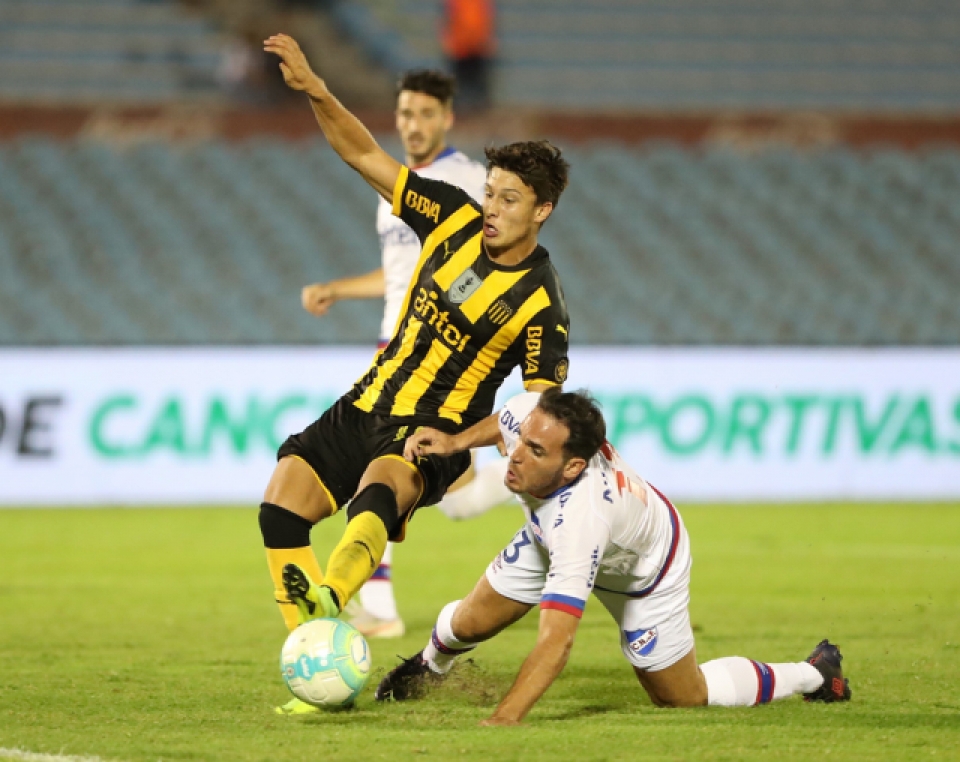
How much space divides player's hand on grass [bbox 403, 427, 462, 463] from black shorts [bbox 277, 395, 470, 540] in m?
0.26

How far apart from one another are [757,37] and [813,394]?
598 centimetres

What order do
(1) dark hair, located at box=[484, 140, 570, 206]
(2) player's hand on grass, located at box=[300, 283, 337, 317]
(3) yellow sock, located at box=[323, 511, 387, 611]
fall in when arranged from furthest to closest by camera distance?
(2) player's hand on grass, located at box=[300, 283, 337, 317], (1) dark hair, located at box=[484, 140, 570, 206], (3) yellow sock, located at box=[323, 511, 387, 611]

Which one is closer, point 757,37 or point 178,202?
point 178,202

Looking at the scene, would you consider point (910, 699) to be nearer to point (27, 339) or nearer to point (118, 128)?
point (27, 339)

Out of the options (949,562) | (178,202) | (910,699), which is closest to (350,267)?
(178,202)

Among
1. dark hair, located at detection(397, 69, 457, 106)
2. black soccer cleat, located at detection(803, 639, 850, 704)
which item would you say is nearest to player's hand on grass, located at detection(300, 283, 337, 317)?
dark hair, located at detection(397, 69, 457, 106)

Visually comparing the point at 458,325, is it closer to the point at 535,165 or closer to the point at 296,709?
the point at 535,165

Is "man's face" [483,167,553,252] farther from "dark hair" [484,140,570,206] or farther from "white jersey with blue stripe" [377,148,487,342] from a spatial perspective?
"white jersey with blue stripe" [377,148,487,342]

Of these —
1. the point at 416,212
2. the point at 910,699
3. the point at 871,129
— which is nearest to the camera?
the point at 910,699

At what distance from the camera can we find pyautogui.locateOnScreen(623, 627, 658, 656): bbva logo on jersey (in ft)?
15.4

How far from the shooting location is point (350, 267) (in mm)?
13953

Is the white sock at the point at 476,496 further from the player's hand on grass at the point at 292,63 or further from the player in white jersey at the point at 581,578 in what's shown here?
the player's hand on grass at the point at 292,63

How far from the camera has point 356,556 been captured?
4527mm

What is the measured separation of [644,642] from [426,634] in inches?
74.1
